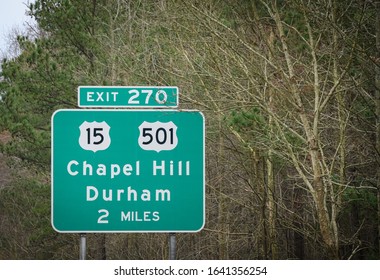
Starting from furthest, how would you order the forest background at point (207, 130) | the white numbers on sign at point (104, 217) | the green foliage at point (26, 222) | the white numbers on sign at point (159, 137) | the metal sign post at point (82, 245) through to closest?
the green foliage at point (26, 222), the forest background at point (207, 130), the white numbers on sign at point (159, 137), the white numbers on sign at point (104, 217), the metal sign post at point (82, 245)

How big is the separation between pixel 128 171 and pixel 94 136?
1.49 ft

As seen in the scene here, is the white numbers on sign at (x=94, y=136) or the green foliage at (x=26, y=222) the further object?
the green foliage at (x=26, y=222)

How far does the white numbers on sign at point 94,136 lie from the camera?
807 centimetres

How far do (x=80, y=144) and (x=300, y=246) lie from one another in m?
21.7

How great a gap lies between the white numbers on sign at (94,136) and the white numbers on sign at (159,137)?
0.31m

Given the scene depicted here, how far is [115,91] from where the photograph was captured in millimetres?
7820

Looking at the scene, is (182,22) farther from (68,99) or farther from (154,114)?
(68,99)

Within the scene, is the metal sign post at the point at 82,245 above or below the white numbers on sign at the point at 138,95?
below

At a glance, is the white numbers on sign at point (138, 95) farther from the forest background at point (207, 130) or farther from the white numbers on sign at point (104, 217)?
the forest background at point (207, 130)

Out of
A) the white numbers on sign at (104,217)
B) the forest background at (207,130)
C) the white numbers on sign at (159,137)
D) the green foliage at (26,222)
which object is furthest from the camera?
the green foliage at (26,222)

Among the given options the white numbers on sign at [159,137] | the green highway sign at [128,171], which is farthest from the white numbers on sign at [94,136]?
the white numbers on sign at [159,137]

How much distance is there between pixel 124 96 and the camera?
7871 mm

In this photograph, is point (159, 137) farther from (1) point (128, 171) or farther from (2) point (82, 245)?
(2) point (82, 245)
